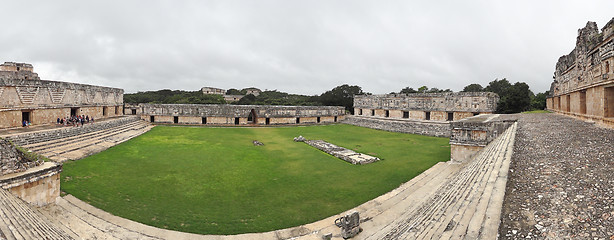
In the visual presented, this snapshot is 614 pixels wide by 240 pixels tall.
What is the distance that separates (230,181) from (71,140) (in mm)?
→ 9458

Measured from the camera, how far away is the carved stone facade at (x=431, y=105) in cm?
2251

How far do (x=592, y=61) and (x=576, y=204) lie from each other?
9.24 meters

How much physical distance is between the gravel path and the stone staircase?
13825mm

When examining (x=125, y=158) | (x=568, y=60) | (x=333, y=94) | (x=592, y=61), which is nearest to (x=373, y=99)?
(x=333, y=94)

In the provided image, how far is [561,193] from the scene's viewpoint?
3.45 metres

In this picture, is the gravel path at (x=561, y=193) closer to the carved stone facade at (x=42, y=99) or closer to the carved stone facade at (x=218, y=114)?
the carved stone facade at (x=42, y=99)

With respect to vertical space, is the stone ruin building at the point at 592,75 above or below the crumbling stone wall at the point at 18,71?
below

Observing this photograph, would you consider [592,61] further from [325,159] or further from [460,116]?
[460,116]

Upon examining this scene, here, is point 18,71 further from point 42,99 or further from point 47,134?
point 47,134

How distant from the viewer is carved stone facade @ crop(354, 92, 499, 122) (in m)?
22.5

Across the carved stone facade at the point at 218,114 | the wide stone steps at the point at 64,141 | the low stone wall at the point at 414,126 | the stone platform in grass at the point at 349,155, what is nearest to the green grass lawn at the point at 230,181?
the stone platform in grass at the point at 349,155

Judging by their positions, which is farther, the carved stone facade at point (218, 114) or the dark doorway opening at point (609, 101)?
the carved stone facade at point (218, 114)

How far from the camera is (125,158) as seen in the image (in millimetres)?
11352

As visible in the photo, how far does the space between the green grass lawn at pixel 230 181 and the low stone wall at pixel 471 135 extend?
1.35 metres
